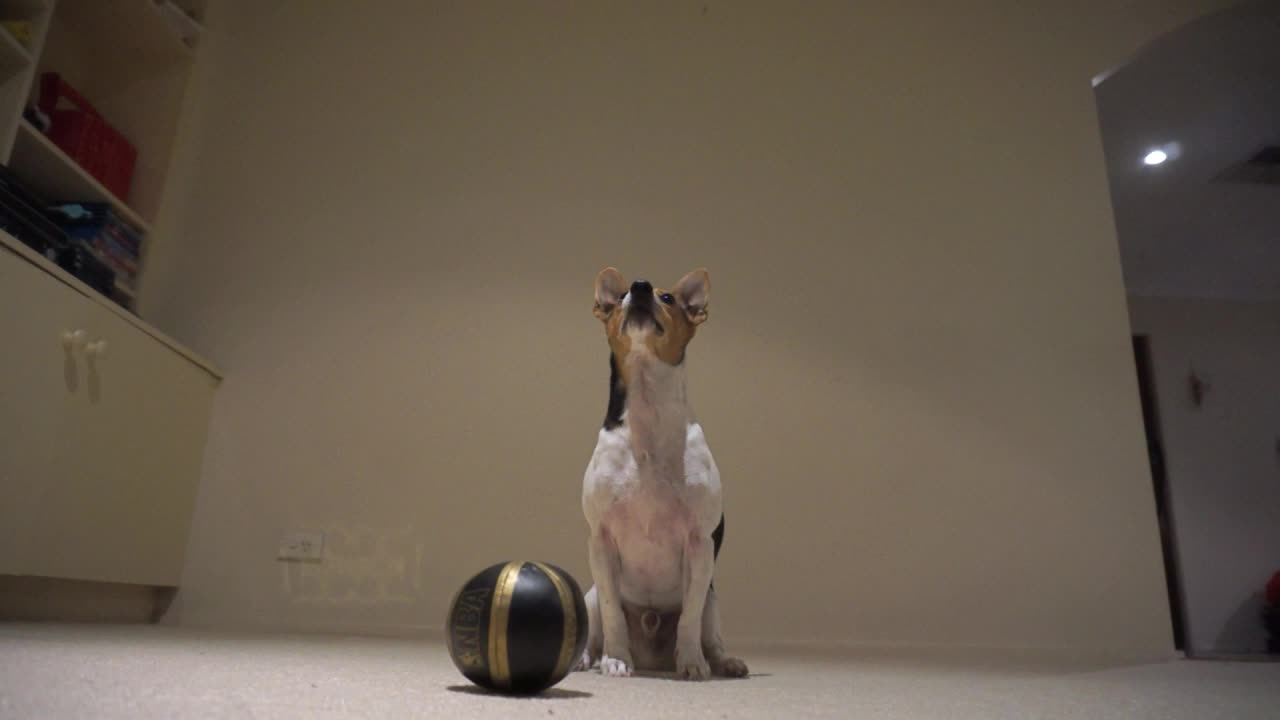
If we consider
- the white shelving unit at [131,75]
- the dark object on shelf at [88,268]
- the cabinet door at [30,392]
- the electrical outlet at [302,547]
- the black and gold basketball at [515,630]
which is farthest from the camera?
the white shelving unit at [131,75]

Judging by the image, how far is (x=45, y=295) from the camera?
7.45 feet

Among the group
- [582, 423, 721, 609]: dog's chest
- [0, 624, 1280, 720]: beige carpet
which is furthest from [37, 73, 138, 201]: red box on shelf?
[582, 423, 721, 609]: dog's chest

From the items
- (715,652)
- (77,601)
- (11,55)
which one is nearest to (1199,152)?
(715,652)

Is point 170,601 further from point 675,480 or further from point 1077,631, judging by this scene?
point 1077,631

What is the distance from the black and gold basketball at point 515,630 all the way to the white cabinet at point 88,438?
1.66 metres

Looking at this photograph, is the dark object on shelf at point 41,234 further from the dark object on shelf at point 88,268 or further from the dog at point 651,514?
the dog at point 651,514

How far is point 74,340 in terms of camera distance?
235 cm

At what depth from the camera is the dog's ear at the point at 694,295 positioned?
72.4 inches

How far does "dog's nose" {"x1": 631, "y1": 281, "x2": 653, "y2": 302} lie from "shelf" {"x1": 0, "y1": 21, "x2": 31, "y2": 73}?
2.14m

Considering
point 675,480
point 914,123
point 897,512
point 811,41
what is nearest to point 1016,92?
point 914,123

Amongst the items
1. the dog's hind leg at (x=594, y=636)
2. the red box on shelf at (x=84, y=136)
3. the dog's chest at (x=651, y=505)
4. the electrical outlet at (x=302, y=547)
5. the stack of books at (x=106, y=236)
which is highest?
the red box on shelf at (x=84, y=136)

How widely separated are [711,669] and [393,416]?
178 cm

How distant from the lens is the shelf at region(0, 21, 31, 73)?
96.3 inches

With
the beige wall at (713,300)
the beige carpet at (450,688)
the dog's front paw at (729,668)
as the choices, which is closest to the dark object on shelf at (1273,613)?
the beige wall at (713,300)
